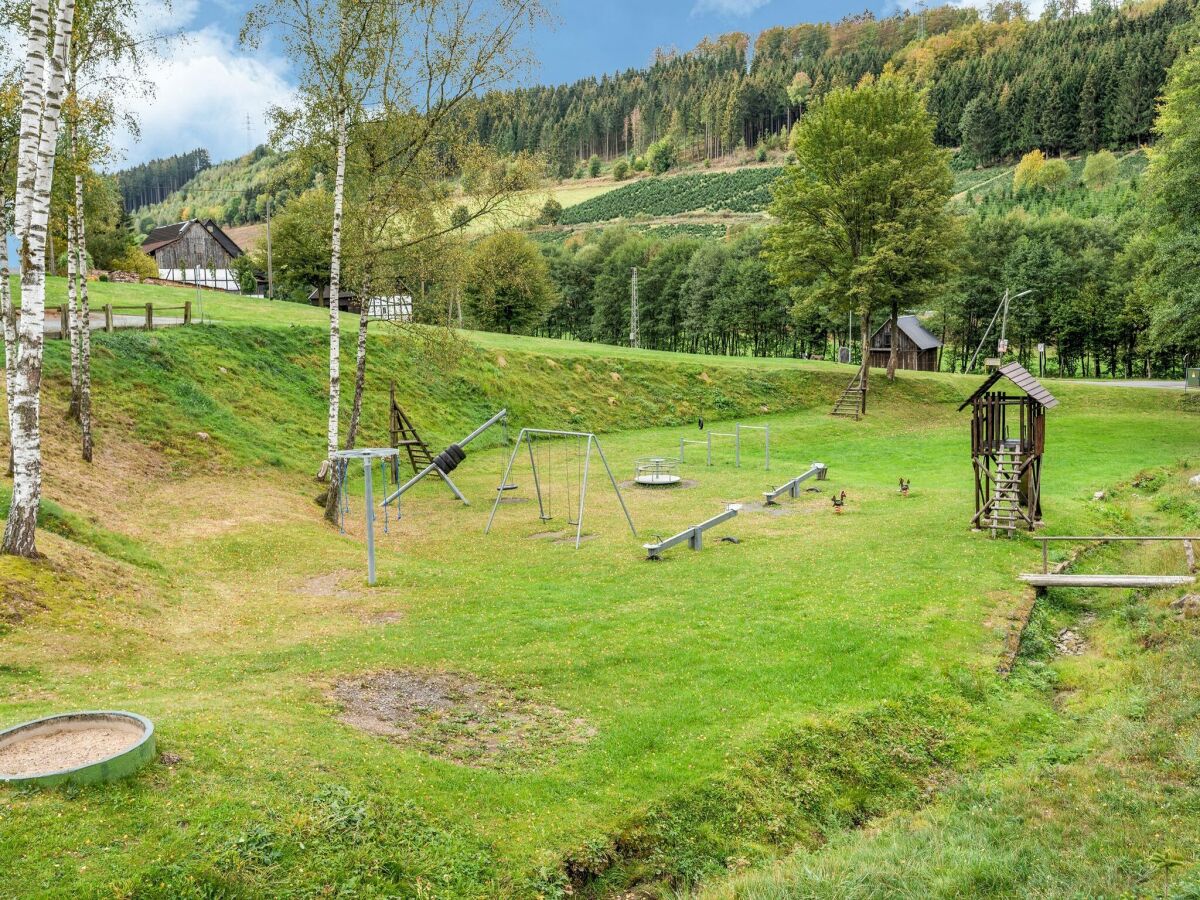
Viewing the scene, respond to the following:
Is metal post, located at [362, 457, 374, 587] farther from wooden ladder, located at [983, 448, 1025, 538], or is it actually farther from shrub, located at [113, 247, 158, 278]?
shrub, located at [113, 247, 158, 278]

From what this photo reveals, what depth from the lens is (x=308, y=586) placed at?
1692 cm

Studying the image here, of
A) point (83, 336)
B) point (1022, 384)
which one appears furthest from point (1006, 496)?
point (83, 336)

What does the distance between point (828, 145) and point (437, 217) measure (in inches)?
1261

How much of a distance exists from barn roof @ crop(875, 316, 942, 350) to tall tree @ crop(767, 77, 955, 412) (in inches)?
937

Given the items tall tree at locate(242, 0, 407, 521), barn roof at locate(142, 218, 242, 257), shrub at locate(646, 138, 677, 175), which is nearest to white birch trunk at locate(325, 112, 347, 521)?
tall tree at locate(242, 0, 407, 521)

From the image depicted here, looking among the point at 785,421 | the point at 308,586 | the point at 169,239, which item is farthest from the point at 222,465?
the point at 169,239

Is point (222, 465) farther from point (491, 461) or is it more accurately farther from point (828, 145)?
point (828, 145)

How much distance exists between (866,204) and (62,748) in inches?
1914

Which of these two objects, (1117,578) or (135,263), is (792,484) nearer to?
(1117,578)

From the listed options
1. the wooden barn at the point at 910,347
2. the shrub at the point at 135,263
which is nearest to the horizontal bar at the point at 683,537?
the wooden barn at the point at 910,347

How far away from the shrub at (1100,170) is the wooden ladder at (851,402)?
92698 millimetres

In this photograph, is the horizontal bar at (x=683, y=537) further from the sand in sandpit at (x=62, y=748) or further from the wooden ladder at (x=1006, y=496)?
the sand in sandpit at (x=62, y=748)

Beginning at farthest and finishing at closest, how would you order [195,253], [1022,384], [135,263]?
[195,253] < [135,263] < [1022,384]

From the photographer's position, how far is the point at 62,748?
314 inches
